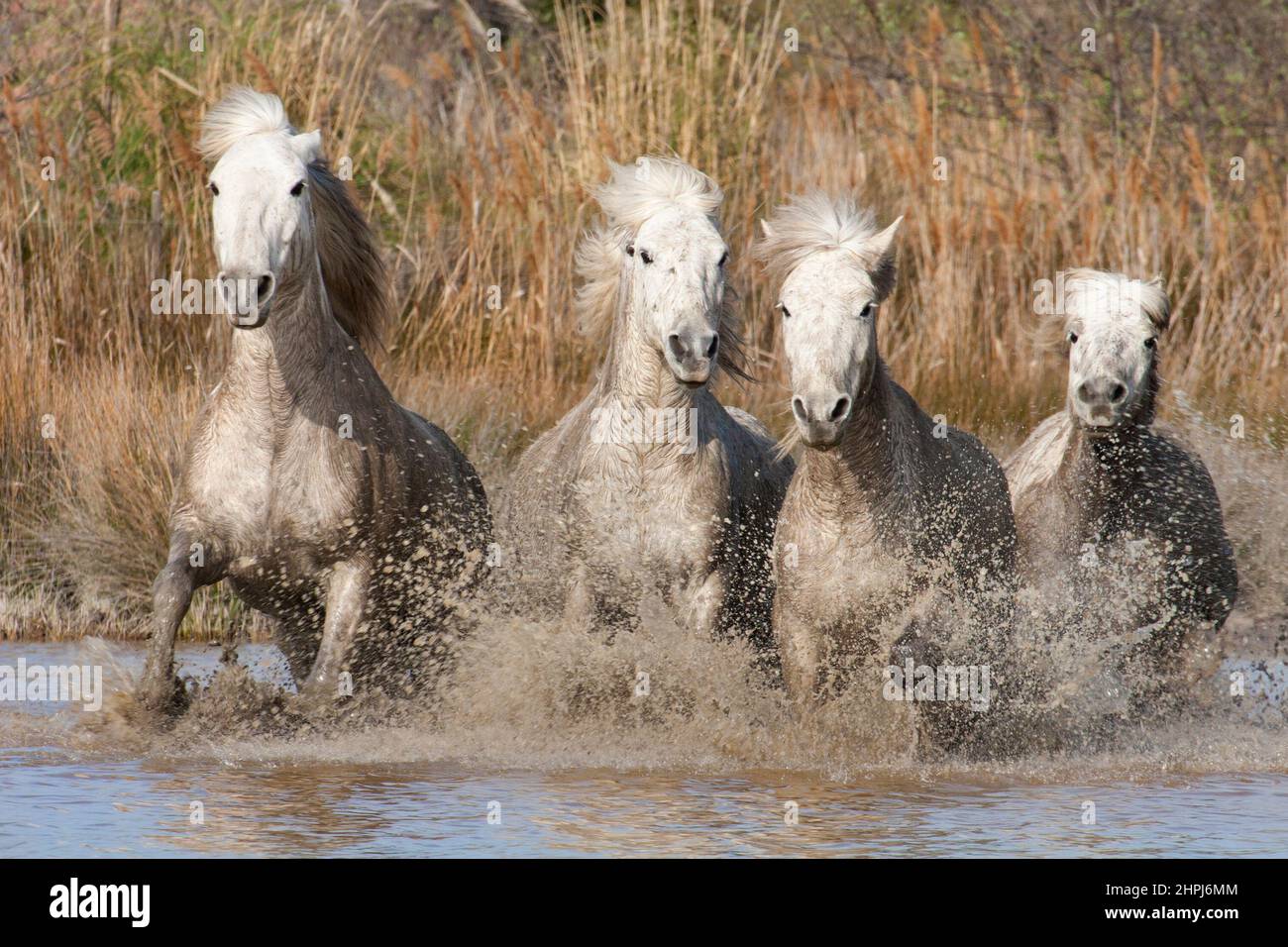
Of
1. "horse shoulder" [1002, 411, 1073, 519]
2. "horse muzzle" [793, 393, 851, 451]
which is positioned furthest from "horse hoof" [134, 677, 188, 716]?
"horse shoulder" [1002, 411, 1073, 519]

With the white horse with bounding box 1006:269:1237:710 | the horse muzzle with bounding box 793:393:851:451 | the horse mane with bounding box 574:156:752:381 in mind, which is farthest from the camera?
the white horse with bounding box 1006:269:1237:710

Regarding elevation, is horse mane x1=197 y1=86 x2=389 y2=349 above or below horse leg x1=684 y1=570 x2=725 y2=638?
above

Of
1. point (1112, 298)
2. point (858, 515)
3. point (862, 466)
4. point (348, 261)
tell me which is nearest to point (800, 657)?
point (858, 515)

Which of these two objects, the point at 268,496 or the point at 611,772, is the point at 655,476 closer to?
the point at 611,772

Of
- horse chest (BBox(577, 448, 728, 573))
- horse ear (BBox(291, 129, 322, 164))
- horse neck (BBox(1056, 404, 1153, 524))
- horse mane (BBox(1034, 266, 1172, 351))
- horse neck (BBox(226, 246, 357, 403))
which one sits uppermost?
horse ear (BBox(291, 129, 322, 164))

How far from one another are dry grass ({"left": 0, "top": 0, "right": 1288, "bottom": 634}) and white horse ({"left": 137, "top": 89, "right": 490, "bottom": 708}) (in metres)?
2.07

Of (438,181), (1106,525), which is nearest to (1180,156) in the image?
(438,181)

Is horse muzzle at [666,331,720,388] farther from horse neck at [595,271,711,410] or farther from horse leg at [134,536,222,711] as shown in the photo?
horse leg at [134,536,222,711]

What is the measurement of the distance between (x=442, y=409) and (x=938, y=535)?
3.97 m

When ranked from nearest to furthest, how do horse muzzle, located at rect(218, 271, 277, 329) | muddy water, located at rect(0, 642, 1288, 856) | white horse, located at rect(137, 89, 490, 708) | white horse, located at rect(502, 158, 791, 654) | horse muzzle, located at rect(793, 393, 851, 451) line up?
1. muddy water, located at rect(0, 642, 1288, 856)
2. horse muzzle, located at rect(793, 393, 851, 451)
3. horse muzzle, located at rect(218, 271, 277, 329)
4. white horse, located at rect(137, 89, 490, 708)
5. white horse, located at rect(502, 158, 791, 654)

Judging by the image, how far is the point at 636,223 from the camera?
20.6ft

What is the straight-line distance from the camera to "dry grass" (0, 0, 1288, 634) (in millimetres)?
9008

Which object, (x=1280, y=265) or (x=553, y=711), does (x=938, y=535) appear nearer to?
(x=553, y=711)

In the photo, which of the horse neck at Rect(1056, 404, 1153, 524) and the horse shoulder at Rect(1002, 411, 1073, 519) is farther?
the horse shoulder at Rect(1002, 411, 1073, 519)
